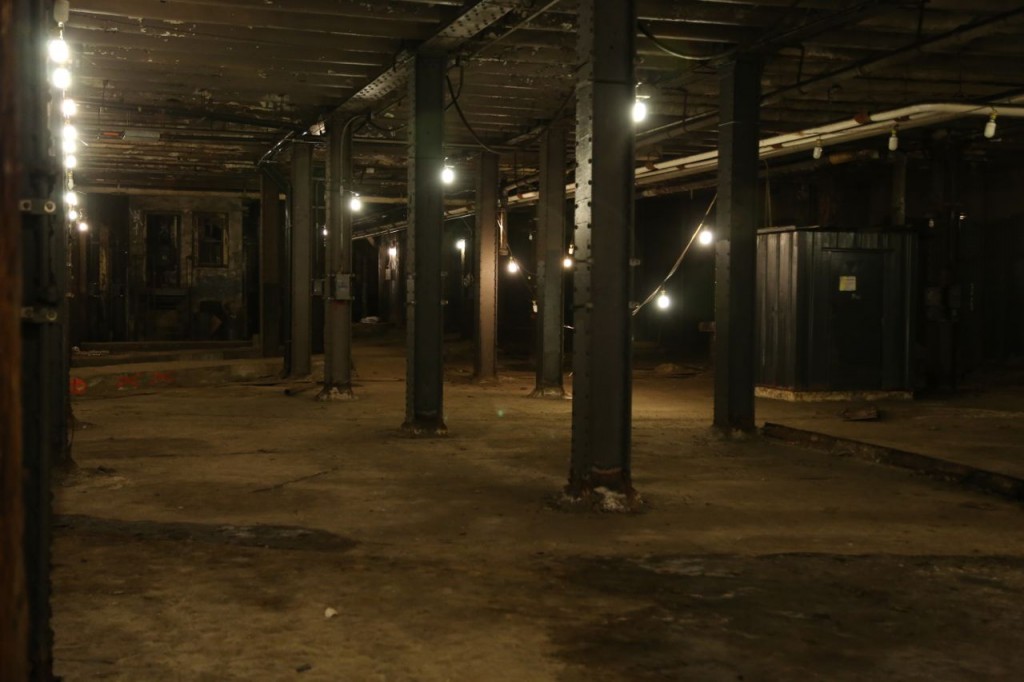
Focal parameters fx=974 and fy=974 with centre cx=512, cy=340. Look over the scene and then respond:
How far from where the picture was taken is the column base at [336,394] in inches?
531

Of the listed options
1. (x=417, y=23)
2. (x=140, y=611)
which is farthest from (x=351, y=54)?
(x=140, y=611)

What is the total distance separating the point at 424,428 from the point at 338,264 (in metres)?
4.17

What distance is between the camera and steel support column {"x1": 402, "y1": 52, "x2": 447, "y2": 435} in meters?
10.1

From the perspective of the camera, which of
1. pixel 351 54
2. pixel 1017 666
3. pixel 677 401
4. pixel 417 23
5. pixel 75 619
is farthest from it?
pixel 677 401

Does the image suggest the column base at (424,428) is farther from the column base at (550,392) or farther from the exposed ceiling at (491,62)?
the column base at (550,392)

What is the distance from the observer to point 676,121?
1401cm

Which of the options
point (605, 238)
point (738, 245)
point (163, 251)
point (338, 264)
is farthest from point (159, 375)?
point (163, 251)

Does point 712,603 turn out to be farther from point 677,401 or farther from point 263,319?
point 263,319

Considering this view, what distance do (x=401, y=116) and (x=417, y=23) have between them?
15.2ft

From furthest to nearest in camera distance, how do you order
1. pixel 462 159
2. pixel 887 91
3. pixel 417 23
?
1. pixel 462 159
2. pixel 887 91
3. pixel 417 23

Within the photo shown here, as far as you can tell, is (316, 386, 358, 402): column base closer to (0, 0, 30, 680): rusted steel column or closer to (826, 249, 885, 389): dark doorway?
(826, 249, 885, 389): dark doorway

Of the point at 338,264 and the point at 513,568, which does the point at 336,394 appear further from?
the point at 513,568

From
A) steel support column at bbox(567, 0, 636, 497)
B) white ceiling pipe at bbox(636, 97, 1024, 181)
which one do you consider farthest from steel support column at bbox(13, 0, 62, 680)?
white ceiling pipe at bbox(636, 97, 1024, 181)

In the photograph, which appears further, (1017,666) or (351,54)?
(351,54)
